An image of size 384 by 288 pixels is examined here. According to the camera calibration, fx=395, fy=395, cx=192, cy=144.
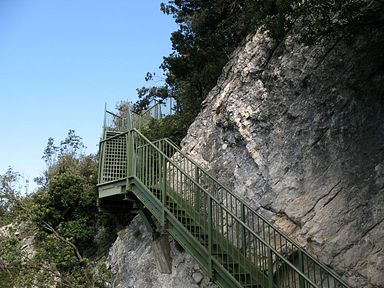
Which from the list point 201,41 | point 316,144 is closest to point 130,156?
point 316,144

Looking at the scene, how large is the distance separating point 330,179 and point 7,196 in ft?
32.9

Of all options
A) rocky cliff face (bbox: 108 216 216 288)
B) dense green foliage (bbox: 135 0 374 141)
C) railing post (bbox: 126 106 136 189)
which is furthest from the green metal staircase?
dense green foliage (bbox: 135 0 374 141)

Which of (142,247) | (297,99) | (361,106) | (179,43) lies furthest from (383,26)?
(179,43)

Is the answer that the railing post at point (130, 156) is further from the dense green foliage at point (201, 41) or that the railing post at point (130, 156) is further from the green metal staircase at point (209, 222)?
the dense green foliage at point (201, 41)

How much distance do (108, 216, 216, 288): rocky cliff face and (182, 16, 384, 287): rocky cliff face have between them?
2.16 m

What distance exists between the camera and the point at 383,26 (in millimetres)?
7305

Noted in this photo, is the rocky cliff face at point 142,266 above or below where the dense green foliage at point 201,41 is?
below

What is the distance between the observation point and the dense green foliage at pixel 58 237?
36.5 feet

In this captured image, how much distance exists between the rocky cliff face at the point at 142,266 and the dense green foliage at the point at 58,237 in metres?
0.47

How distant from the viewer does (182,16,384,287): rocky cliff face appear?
7.00 m

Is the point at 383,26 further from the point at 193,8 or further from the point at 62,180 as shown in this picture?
the point at 62,180

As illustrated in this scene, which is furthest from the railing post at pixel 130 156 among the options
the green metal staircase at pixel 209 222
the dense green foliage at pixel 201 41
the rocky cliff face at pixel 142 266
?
the dense green foliage at pixel 201 41

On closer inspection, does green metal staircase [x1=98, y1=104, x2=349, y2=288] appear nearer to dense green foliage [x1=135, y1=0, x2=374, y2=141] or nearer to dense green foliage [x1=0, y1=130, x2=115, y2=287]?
dense green foliage [x1=0, y1=130, x2=115, y2=287]

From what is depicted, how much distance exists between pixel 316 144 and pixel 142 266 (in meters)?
5.33
